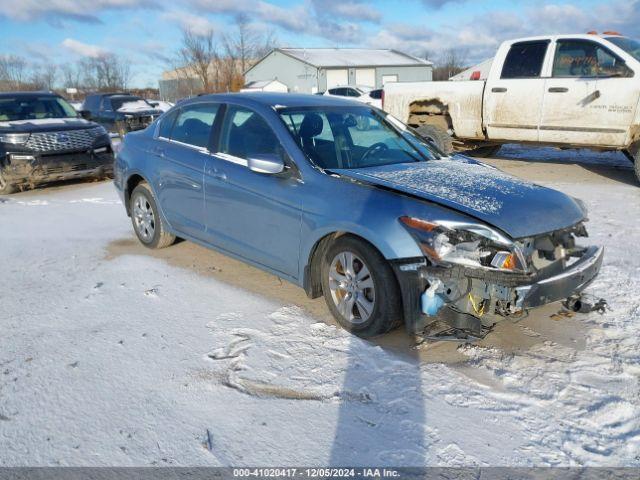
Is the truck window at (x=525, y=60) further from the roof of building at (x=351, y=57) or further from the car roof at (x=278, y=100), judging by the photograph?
the roof of building at (x=351, y=57)

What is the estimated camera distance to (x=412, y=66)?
50.1 meters

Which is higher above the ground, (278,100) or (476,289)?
(278,100)

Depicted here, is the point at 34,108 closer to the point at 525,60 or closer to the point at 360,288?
the point at 525,60

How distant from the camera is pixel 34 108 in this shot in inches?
393

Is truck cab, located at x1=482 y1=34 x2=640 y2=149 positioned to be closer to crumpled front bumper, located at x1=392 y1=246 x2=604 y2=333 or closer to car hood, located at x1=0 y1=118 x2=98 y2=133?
crumpled front bumper, located at x1=392 y1=246 x2=604 y2=333

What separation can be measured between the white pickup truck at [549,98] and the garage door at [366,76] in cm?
3902

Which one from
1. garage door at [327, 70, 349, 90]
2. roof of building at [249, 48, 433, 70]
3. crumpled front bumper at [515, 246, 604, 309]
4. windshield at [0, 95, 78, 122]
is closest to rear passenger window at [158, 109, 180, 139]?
crumpled front bumper at [515, 246, 604, 309]

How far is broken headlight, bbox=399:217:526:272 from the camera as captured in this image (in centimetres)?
309

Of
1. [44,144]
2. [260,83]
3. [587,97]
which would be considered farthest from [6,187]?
[260,83]

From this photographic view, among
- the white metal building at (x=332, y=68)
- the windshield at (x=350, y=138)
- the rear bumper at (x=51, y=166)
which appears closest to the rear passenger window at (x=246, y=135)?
the windshield at (x=350, y=138)

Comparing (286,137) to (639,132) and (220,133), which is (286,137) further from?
(639,132)

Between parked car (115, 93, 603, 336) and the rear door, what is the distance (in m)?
4.60

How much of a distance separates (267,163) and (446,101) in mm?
6645

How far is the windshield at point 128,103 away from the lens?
1688cm
